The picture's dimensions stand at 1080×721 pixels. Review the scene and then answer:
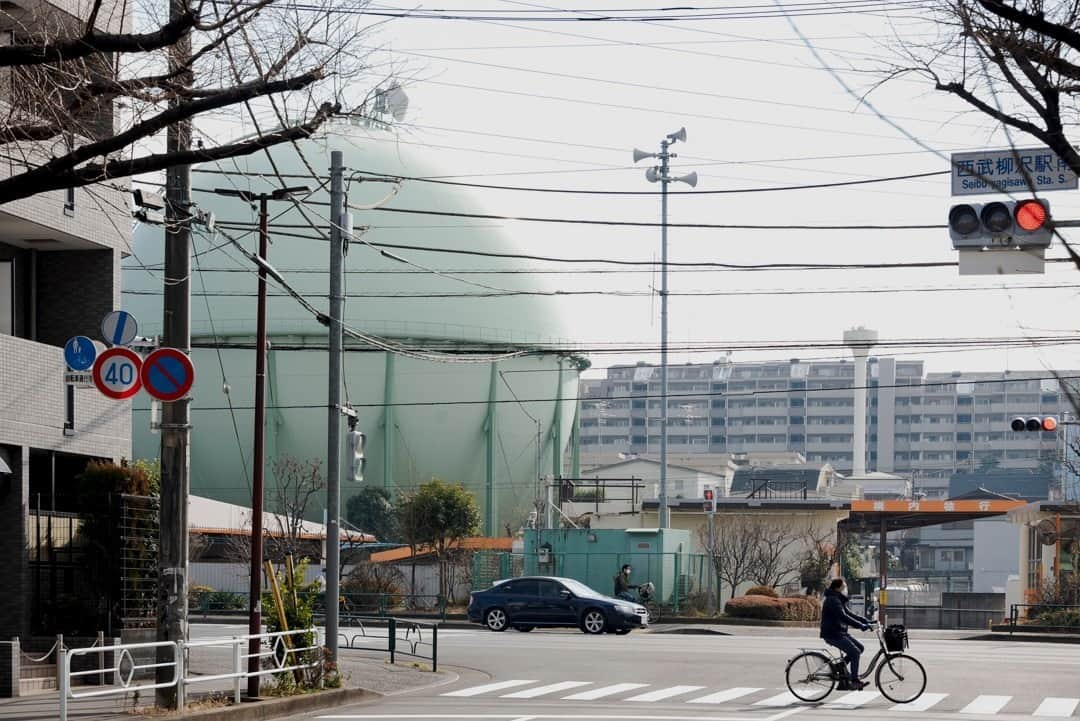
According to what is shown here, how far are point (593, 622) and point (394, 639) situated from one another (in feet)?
34.4

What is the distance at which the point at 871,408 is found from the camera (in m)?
170

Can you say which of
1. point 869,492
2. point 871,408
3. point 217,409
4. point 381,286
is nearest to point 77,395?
point 381,286

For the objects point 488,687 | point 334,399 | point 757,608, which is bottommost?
point 757,608

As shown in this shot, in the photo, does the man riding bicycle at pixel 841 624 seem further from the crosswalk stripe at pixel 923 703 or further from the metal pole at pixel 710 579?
the metal pole at pixel 710 579

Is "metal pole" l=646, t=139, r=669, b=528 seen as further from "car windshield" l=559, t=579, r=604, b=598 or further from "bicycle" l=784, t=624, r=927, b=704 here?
"bicycle" l=784, t=624, r=927, b=704

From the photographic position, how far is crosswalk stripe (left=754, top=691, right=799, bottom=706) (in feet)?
66.1

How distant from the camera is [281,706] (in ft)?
59.4

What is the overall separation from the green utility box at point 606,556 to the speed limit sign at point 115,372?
106 feet

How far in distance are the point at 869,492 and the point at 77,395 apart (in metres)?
111

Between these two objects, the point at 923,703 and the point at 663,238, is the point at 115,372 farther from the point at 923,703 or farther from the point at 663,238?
the point at 663,238

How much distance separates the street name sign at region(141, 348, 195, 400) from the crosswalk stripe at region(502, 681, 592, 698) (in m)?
7.31

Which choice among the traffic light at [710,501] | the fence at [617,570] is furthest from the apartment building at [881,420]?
the fence at [617,570]

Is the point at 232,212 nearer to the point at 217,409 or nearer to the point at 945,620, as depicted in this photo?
the point at 217,409

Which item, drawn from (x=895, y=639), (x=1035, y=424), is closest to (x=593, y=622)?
(x=1035, y=424)
